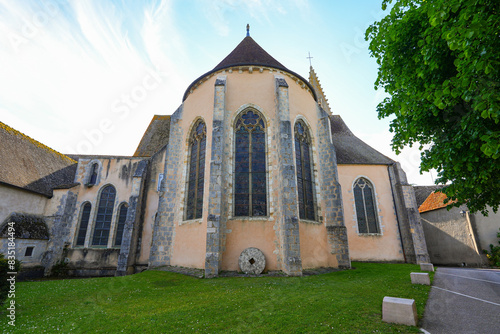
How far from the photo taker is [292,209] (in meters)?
9.95

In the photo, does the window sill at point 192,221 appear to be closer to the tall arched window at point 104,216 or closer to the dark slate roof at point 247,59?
the tall arched window at point 104,216

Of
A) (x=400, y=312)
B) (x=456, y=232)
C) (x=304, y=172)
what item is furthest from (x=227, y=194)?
(x=456, y=232)

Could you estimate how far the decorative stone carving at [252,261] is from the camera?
9727 millimetres

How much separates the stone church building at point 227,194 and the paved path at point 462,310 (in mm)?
4529

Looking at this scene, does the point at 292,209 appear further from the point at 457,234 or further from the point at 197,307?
the point at 457,234

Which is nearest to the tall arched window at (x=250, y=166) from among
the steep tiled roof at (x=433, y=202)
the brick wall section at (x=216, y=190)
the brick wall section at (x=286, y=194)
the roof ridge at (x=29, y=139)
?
the brick wall section at (x=216, y=190)

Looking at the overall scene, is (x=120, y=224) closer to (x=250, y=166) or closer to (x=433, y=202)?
→ (x=250, y=166)

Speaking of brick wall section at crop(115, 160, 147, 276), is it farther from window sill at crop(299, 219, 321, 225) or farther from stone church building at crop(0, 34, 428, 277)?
window sill at crop(299, 219, 321, 225)

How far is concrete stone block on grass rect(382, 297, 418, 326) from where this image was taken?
425 centimetres

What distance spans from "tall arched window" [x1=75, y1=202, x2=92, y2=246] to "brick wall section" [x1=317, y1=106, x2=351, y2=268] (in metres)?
15.0

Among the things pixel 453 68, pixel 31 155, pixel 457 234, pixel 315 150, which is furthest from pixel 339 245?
pixel 31 155

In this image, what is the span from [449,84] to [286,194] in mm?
6536

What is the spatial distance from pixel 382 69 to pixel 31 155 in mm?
21083

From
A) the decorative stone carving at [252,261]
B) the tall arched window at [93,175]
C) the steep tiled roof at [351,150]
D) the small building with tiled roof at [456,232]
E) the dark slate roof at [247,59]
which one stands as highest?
the dark slate roof at [247,59]
